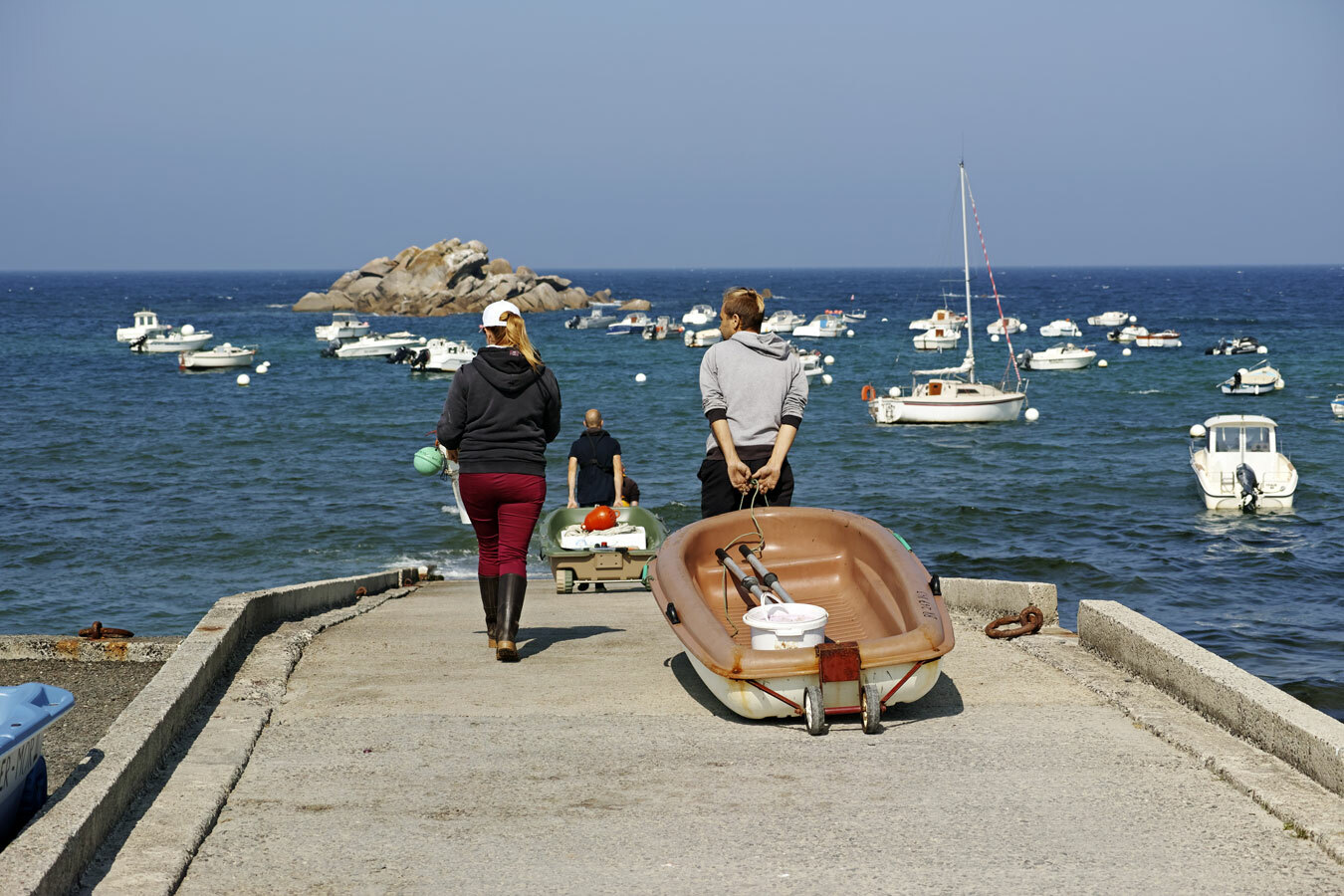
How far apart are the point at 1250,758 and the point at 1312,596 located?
1486 centimetres

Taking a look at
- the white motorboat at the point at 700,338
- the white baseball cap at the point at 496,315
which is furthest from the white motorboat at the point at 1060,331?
the white baseball cap at the point at 496,315

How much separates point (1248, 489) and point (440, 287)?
318ft

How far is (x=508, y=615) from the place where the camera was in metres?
6.74

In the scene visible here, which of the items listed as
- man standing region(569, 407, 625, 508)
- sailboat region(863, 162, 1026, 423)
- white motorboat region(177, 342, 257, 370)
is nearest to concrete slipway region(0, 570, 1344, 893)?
man standing region(569, 407, 625, 508)

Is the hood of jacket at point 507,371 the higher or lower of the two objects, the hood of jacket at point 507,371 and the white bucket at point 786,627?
the higher

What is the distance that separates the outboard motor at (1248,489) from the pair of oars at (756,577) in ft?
65.9

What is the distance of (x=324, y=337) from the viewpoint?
3196 inches

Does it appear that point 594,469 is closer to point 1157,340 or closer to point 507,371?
point 507,371

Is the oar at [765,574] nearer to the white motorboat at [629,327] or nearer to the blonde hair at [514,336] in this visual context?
the blonde hair at [514,336]

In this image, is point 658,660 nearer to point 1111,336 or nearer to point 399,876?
point 399,876

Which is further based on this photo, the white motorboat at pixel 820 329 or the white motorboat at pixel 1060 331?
the white motorboat at pixel 1060 331

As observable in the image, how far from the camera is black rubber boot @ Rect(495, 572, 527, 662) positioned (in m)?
6.73

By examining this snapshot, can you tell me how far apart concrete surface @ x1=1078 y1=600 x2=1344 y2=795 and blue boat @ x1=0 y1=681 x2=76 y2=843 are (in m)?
4.36

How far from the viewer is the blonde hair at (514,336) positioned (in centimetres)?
661
